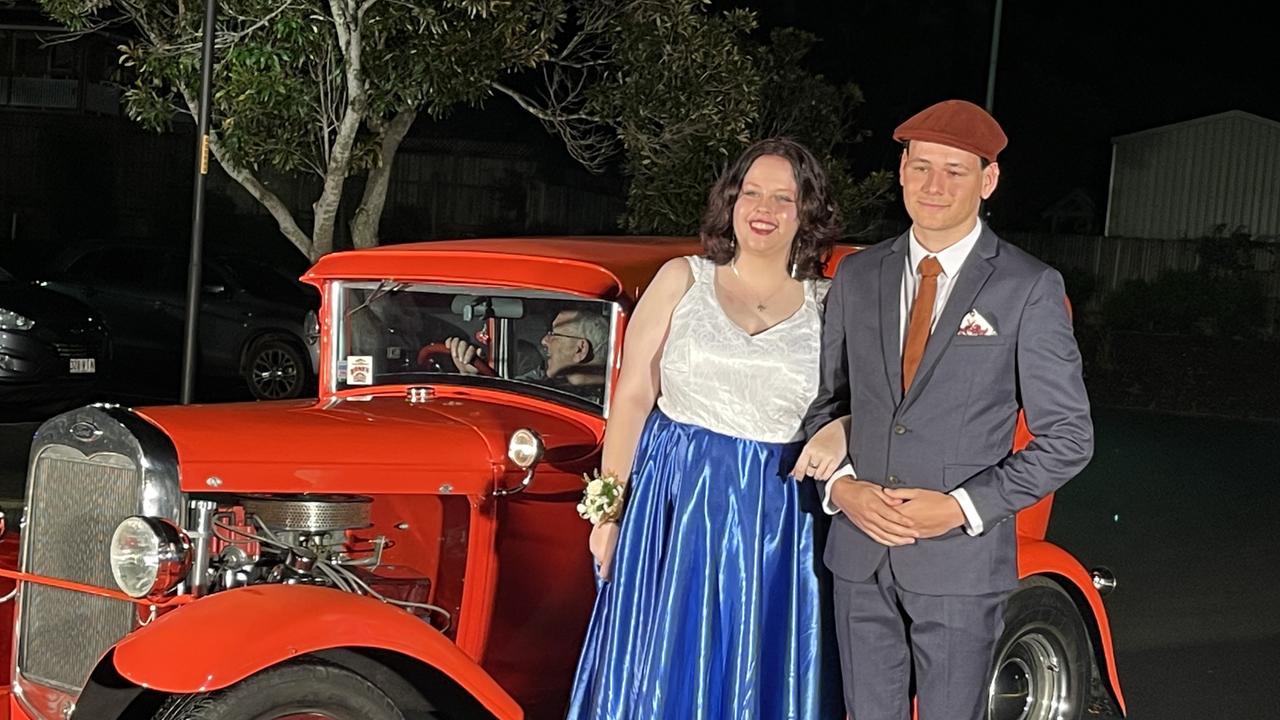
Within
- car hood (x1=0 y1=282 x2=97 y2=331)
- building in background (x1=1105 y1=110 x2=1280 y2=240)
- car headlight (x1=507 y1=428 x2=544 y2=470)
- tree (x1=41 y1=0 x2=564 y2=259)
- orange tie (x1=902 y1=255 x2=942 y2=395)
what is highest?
building in background (x1=1105 y1=110 x2=1280 y2=240)

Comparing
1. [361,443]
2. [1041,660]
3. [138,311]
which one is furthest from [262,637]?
[138,311]

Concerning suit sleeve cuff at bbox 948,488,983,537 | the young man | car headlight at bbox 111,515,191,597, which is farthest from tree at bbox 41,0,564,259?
suit sleeve cuff at bbox 948,488,983,537

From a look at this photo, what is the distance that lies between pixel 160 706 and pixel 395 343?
64.9 inches

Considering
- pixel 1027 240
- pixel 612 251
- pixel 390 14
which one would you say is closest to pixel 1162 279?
pixel 1027 240

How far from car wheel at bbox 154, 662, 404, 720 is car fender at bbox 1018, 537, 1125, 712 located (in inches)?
88.4

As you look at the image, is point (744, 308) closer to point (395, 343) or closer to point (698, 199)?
point (395, 343)

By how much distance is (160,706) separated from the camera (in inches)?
150

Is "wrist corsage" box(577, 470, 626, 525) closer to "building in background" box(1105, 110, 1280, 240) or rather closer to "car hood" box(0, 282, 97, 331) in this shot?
"car hood" box(0, 282, 97, 331)

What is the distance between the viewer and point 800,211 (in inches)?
165

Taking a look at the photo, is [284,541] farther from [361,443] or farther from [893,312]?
[893,312]

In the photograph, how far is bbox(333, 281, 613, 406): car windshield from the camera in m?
4.67

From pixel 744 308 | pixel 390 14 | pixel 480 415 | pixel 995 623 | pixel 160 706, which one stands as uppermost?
pixel 390 14

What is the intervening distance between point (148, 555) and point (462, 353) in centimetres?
144

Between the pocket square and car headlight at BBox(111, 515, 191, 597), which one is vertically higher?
the pocket square
